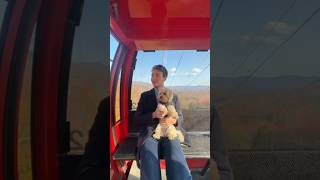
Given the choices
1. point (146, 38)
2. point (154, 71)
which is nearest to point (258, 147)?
point (154, 71)

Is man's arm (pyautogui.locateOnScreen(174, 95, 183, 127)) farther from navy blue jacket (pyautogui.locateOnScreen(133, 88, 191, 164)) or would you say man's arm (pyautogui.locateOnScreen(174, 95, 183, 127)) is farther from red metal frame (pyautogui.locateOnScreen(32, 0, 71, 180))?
red metal frame (pyautogui.locateOnScreen(32, 0, 71, 180))

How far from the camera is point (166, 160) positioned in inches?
99.7

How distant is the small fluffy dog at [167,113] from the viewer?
8.55 feet

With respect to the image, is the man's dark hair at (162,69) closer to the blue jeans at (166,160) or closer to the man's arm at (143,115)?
the man's arm at (143,115)

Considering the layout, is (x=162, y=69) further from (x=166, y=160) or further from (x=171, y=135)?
(x=166, y=160)

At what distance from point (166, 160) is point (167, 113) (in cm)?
35

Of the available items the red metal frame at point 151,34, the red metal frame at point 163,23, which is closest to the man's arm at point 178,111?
the red metal frame at point 151,34

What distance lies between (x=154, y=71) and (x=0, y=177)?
4.95ft

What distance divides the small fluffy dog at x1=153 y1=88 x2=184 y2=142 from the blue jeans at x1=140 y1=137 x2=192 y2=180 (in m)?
0.04

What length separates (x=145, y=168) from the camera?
2.46 metres

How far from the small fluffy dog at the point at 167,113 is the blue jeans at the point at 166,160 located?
0.04 m

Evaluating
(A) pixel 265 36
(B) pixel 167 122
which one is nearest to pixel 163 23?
(B) pixel 167 122

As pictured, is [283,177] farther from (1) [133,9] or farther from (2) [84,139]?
(1) [133,9]

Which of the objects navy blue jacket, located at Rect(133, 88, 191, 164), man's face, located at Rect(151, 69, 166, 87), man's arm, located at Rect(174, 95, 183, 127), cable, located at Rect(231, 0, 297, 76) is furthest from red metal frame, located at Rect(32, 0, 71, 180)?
man's face, located at Rect(151, 69, 166, 87)
